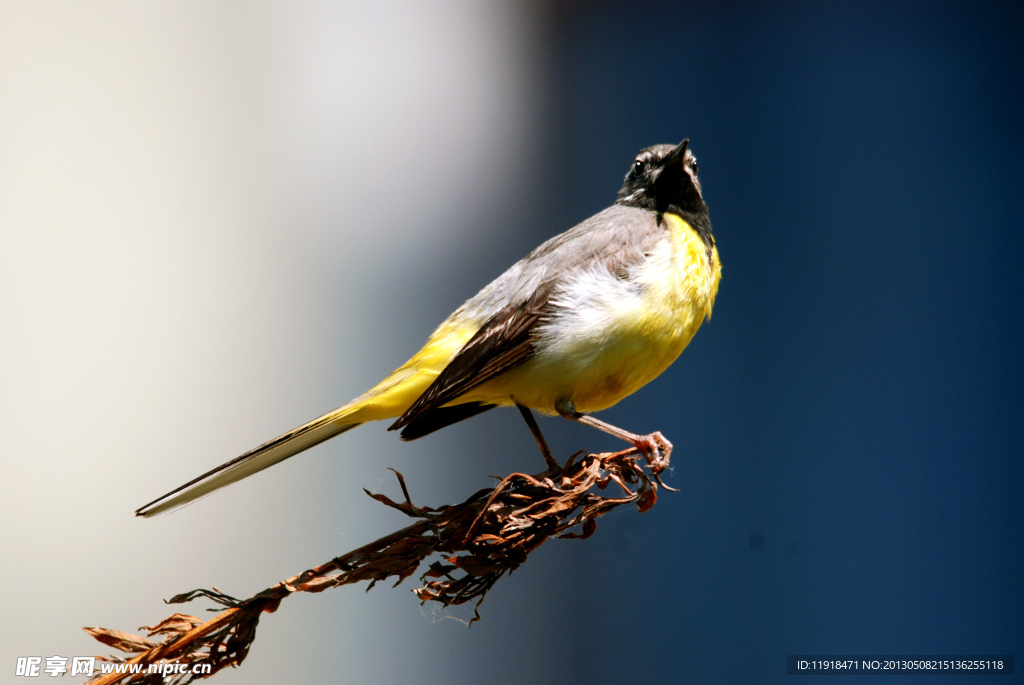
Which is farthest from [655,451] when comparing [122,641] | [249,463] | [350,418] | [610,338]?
[122,641]

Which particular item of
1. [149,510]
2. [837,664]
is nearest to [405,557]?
[149,510]

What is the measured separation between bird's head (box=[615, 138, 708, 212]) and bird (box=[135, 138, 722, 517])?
0.07m

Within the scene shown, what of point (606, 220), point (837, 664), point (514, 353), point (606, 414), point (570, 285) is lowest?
point (837, 664)

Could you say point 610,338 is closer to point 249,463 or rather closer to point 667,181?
point 667,181

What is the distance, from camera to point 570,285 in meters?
1.55

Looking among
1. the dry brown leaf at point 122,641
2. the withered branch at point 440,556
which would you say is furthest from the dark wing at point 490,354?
the dry brown leaf at point 122,641

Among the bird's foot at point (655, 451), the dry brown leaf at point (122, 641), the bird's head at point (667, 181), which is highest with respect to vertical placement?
the bird's head at point (667, 181)

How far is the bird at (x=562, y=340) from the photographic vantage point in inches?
58.2

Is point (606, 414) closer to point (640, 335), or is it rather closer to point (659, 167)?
point (659, 167)

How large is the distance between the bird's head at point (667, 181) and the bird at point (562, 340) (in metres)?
0.07

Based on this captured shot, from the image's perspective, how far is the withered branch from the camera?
1035mm

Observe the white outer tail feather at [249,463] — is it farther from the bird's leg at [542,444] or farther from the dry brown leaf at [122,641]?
the bird's leg at [542,444]

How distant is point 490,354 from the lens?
4.94 ft

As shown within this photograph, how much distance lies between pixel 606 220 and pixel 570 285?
286mm
